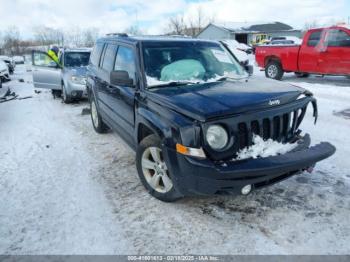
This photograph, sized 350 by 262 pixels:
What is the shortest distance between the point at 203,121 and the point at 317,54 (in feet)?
34.4

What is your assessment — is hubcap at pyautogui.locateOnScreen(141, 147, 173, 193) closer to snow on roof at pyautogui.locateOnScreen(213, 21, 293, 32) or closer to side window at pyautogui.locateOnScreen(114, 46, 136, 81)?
side window at pyautogui.locateOnScreen(114, 46, 136, 81)

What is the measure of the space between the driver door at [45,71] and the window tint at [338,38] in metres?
9.69

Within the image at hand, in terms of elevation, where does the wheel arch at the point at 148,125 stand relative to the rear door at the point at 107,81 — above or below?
below

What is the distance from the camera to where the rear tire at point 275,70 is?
516 inches

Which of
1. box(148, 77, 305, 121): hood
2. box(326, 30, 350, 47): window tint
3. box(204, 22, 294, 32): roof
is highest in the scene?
box(204, 22, 294, 32): roof

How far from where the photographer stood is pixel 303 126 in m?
6.25

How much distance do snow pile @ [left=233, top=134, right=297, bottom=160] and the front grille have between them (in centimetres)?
5

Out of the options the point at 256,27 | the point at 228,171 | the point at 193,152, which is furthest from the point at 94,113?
the point at 256,27

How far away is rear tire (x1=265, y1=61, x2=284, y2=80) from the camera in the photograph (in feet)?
43.0

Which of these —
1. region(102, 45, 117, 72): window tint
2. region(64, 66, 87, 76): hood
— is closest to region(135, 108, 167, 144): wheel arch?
region(102, 45, 117, 72): window tint

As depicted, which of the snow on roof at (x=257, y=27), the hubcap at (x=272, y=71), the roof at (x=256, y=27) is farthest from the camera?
the snow on roof at (x=257, y=27)

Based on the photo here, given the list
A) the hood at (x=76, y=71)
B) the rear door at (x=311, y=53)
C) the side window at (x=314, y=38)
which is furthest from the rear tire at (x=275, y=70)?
the hood at (x=76, y=71)

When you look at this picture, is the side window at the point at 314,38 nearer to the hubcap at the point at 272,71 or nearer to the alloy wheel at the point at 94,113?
the hubcap at the point at 272,71

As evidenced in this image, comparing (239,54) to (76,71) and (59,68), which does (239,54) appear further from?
(76,71)
